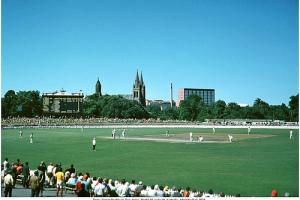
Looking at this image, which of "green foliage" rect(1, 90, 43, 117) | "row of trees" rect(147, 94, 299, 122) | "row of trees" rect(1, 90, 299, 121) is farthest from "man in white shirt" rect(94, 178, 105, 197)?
"row of trees" rect(147, 94, 299, 122)

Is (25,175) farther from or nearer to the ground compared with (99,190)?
farther from the ground

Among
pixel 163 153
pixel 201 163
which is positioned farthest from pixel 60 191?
pixel 163 153

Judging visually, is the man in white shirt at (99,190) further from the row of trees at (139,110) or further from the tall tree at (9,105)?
the tall tree at (9,105)

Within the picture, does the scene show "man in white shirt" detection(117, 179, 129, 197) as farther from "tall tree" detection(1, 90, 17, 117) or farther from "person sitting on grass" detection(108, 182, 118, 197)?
"tall tree" detection(1, 90, 17, 117)

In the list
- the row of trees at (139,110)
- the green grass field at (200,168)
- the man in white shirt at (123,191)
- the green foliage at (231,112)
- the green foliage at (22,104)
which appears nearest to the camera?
the man in white shirt at (123,191)

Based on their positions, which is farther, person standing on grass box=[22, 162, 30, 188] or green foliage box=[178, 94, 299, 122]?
green foliage box=[178, 94, 299, 122]

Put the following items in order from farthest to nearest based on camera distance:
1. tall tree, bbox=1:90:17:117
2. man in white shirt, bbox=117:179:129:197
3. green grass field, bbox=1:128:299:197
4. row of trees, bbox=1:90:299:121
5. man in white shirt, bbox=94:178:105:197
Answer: row of trees, bbox=1:90:299:121
tall tree, bbox=1:90:17:117
green grass field, bbox=1:128:299:197
man in white shirt, bbox=117:179:129:197
man in white shirt, bbox=94:178:105:197

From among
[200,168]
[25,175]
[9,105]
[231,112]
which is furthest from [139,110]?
[25,175]

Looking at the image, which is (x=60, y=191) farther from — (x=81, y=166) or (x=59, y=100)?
(x=59, y=100)

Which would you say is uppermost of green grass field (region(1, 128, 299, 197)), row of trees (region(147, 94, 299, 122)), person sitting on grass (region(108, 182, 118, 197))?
row of trees (region(147, 94, 299, 122))

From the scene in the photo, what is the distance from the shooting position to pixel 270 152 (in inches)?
1170

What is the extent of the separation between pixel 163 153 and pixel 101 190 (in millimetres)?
17623

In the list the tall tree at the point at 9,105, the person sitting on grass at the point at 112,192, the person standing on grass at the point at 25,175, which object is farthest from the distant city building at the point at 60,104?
the person sitting on grass at the point at 112,192

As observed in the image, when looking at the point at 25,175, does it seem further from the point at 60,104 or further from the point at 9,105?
the point at 9,105
